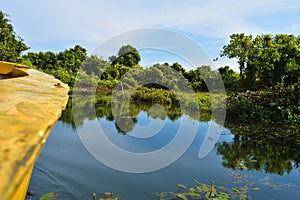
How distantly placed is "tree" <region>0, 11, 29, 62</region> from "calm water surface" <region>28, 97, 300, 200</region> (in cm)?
985

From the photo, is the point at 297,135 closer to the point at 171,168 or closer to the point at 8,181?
the point at 171,168

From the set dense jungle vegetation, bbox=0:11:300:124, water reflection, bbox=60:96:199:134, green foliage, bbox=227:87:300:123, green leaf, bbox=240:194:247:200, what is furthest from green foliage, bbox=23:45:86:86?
green leaf, bbox=240:194:247:200

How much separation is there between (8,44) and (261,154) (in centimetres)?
1414

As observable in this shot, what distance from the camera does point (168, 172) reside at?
312 cm

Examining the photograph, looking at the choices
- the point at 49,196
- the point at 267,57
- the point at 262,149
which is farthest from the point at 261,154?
the point at 267,57

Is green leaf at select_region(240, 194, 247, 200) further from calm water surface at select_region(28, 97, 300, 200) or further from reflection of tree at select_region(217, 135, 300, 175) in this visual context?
reflection of tree at select_region(217, 135, 300, 175)

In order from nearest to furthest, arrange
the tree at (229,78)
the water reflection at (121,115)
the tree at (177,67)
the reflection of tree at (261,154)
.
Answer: the reflection of tree at (261,154), the water reflection at (121,115), the tree at (177,67), the tree at (229,78)

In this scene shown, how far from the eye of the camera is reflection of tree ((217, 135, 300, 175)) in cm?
346

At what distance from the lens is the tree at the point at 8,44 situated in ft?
40.5

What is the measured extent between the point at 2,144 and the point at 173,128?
5.79 metres

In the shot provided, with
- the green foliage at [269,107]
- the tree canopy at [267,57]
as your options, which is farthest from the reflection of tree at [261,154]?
the tree canopy at [267,57]

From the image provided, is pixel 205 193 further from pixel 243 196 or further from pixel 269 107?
pixel 269 107

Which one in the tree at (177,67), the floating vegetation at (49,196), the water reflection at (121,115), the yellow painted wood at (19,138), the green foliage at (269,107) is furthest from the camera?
the tree at (177,67)

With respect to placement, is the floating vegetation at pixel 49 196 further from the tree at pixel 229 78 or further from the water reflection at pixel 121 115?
the tree at pixel 229 78
